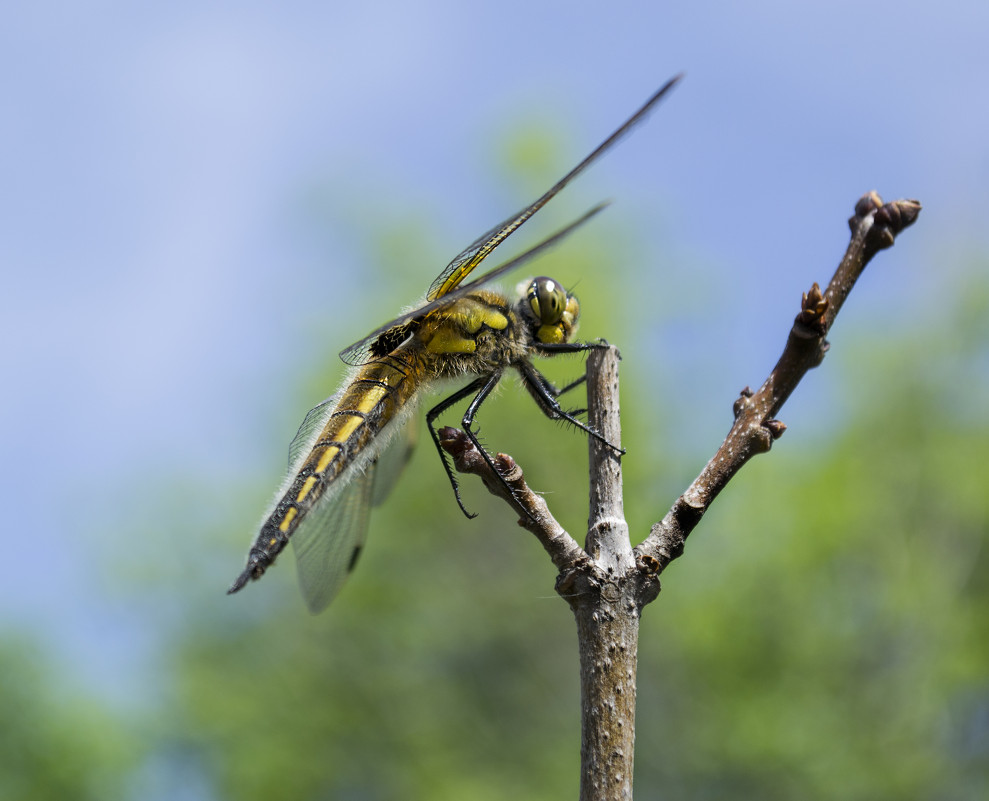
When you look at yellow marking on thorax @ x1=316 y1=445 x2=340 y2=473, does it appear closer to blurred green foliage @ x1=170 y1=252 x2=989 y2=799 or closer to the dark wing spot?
the dark wing spot

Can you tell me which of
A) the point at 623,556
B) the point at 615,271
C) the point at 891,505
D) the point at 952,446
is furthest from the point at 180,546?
the point at 623,556

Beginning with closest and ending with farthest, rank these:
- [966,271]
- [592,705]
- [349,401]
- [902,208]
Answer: [592,705] → [902,208] → [349,401] → [966,271]

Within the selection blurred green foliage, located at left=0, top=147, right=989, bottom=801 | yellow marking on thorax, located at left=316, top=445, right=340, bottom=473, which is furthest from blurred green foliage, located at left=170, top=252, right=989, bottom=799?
yellow marking on thorax, located at left=316, top=445, right=340, bottom=473

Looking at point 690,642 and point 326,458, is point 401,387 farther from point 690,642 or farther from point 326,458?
point 690,642

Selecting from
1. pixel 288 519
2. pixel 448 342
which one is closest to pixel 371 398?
pixel 448 342

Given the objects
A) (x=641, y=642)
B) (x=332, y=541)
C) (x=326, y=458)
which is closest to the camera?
(x=326, y=458)

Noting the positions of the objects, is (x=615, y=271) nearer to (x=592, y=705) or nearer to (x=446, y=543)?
(x=446, y=543)
